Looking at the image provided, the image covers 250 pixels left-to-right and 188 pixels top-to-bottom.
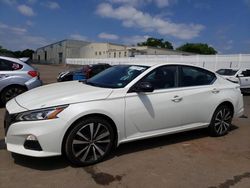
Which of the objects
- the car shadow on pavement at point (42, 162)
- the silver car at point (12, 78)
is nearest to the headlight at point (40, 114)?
the car shadow on pavement at point (42, 162)

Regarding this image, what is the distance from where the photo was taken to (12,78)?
8188 mm

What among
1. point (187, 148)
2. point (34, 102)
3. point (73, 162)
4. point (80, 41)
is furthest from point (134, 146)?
point (80, 41)

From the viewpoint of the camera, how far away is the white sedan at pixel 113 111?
3793 mm

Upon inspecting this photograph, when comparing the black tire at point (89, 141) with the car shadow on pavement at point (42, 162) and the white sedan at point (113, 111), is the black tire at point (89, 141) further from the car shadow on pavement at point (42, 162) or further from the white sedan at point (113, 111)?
the car shadow on pavement at point (42, 162)

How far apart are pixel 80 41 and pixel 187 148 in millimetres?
87106

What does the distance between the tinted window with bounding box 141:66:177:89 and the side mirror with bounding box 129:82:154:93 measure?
19 centimetres

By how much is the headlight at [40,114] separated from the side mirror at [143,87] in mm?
1206

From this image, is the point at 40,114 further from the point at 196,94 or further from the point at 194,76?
the point at 194,76

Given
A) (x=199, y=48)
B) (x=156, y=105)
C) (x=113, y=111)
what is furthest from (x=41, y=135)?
(x=199, y=48)

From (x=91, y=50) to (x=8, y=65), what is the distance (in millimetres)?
76212

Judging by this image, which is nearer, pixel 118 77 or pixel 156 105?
pixel 156 105

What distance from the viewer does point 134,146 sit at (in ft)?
16.4

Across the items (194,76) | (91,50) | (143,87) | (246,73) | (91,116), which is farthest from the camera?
(91,50)

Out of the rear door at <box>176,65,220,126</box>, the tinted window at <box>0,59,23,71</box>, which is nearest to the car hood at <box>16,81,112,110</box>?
the rear door at <box>176,65,220,126</box>
